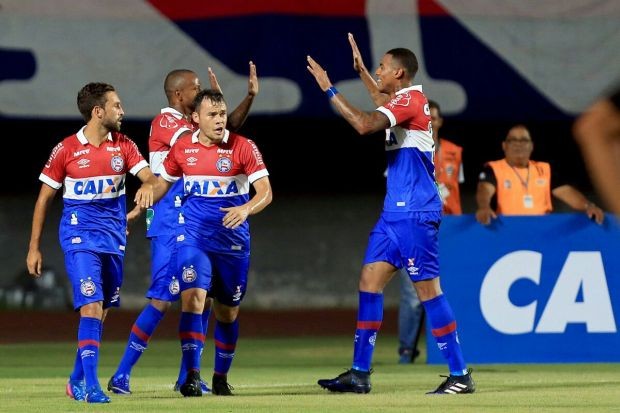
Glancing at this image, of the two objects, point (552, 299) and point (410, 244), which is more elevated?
point (410, 244)

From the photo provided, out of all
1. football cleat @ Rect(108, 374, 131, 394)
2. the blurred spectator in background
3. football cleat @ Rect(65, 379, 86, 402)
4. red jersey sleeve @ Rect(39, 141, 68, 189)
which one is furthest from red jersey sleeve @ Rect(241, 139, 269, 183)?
the blurred spectator in background

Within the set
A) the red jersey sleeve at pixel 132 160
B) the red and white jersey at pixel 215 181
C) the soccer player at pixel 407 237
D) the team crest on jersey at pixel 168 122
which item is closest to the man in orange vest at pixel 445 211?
the soccer player at pixel 407 237

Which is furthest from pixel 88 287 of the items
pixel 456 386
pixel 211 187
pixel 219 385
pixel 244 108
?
pixel 456 386

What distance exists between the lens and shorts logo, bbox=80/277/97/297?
8195mm

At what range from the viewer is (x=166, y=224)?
29.5 ft

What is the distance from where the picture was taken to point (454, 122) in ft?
62.5

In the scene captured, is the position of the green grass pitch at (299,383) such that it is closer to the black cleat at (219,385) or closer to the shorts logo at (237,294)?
the black cleat at (219,385)

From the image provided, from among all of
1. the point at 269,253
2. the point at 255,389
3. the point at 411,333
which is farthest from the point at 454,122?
the point at 255,389

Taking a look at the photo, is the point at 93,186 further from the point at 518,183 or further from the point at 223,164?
the point at 518,183

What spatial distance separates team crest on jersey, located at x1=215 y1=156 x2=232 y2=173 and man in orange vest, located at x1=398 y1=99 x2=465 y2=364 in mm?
3477

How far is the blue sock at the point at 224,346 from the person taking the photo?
28.2 ft

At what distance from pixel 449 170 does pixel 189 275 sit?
13.8 ft

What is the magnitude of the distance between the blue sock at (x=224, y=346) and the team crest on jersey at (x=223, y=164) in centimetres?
97

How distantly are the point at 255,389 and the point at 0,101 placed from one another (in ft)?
22.1
